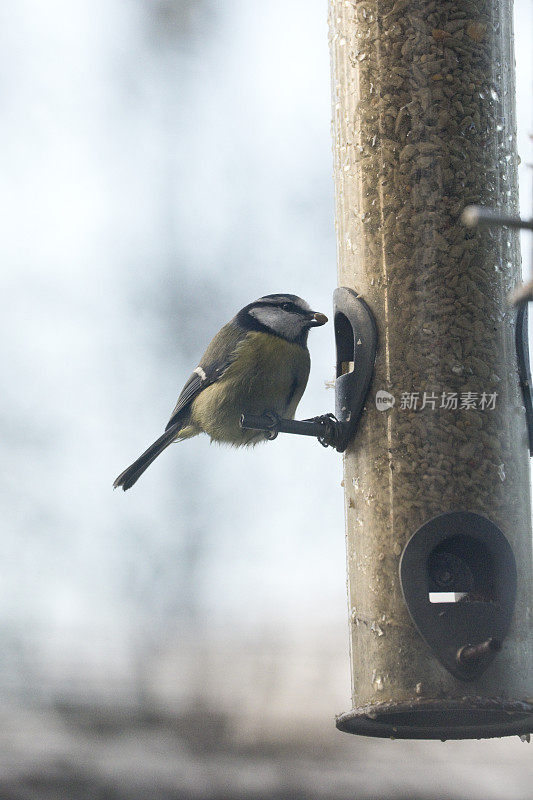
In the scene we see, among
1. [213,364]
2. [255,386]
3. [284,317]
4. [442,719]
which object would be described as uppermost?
[284,317]

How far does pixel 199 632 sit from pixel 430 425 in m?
4.35

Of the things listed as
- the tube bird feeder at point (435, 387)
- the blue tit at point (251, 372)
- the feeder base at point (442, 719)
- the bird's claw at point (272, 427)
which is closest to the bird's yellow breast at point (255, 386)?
the blue tit at point (251, 372)

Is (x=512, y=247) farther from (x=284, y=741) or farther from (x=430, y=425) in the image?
(x=284, y=741)

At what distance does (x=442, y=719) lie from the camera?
288 cm

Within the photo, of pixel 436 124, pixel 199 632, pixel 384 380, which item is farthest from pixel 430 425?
pixel 199 632

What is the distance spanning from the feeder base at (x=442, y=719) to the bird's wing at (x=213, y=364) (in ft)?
5.25

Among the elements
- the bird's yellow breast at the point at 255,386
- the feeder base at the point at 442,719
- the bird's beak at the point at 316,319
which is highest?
the bird's beak at the point at 316,319

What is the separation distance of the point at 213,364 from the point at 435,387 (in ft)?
4.31

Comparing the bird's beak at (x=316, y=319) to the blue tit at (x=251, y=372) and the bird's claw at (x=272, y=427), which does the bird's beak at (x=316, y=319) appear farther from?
the bird's claw at (x=272, y=427)

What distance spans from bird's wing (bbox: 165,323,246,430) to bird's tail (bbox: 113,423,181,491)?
92 mm

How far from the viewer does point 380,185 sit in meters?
3.12

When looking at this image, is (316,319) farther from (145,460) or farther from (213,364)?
(145,460)

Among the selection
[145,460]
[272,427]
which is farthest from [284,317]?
[145,460]

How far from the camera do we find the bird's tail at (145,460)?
14.0ft
